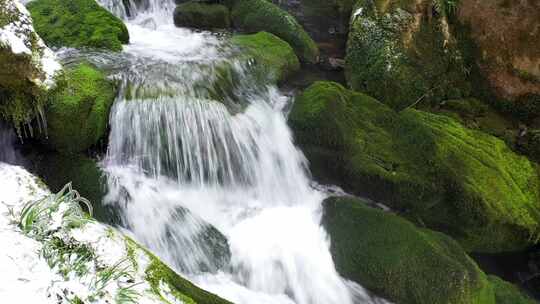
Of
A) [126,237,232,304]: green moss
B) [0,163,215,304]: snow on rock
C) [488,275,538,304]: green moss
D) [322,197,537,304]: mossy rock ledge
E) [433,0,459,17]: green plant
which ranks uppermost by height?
[433,0,459,17]: green plant

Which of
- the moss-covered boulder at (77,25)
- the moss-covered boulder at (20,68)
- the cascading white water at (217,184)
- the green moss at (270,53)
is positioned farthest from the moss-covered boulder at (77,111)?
the green moss at (270,53)

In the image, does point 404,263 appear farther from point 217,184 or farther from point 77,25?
point 77,25

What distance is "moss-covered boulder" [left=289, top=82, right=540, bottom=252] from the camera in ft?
21.7

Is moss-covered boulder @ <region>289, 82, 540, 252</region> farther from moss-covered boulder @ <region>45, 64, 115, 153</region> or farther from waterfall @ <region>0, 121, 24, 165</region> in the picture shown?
waterfall @ <region>0, 121, 24, 165</region>

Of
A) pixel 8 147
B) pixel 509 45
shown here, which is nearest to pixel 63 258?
pixel 8 147

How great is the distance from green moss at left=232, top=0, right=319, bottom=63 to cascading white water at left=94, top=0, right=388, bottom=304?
2343 mm

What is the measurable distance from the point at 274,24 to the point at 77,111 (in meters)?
5.91

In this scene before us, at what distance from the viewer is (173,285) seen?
12.0 feet

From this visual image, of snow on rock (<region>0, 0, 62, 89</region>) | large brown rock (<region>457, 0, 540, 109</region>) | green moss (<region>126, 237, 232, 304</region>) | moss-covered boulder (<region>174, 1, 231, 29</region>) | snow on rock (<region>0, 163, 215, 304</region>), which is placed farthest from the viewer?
moss-covered boulder (<region>174, 1, 231, 29</region>)

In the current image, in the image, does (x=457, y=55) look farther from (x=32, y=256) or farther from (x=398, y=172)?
(x=32, y=256)

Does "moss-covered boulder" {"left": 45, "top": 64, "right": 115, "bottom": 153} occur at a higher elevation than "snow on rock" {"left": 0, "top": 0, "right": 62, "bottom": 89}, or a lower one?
lower

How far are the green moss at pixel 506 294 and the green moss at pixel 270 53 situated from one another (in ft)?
A: 17.3

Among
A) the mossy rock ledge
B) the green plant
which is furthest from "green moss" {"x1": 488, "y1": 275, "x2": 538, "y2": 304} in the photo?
the green plant

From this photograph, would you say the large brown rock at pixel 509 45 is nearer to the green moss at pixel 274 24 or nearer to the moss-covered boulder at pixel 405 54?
the moss-covered boulder at pixel 405 54
